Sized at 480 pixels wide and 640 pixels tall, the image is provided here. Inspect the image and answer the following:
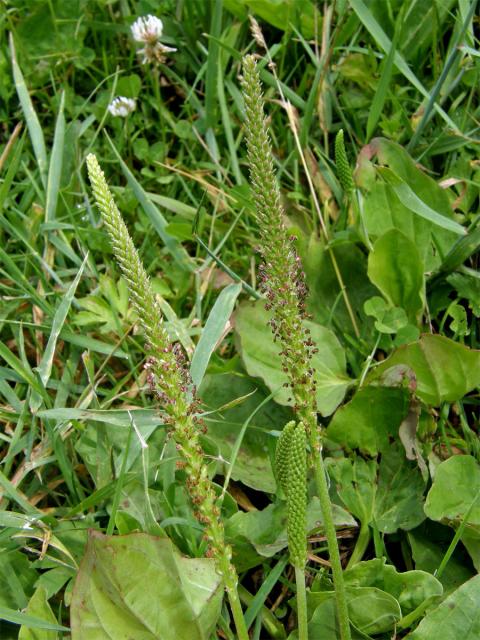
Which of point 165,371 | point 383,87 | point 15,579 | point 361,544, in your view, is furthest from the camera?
point 383,87

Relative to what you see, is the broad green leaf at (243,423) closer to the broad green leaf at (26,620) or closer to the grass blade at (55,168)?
the broad green leaf at (26,620)

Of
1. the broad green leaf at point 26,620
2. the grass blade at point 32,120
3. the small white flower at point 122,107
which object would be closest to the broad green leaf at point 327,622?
the broad green leaf at point 26,620

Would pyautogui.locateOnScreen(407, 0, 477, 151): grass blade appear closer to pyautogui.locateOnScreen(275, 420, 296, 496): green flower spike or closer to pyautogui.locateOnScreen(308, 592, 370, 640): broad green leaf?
pyautogui.locateOnScreen(275, 420, 296, 496): green flower spike

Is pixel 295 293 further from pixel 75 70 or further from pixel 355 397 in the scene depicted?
pixel 75 70

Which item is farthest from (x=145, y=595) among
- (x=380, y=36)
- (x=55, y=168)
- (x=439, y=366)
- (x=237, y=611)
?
(x=380, y=36)

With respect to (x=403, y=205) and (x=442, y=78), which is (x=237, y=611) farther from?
(x=442, y=78)

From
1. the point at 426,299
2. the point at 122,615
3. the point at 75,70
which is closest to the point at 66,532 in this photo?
the point at 122,615
